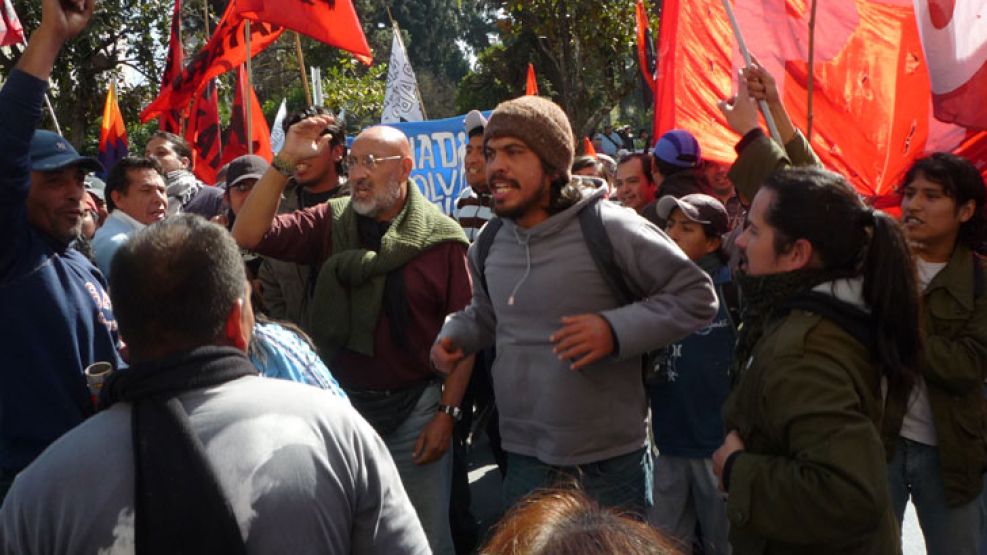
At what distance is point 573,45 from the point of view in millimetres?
24688

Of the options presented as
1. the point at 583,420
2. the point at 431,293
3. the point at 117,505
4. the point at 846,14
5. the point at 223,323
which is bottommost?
the point at 583,420

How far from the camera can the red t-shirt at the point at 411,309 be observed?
12.0 feet

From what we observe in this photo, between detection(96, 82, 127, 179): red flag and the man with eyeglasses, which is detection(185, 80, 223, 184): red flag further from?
the man with eyeglasses

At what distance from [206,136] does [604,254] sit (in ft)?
21.7

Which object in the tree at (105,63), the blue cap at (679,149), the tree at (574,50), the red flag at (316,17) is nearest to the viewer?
the blue cap at (679,149)

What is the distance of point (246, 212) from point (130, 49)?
1761 cm

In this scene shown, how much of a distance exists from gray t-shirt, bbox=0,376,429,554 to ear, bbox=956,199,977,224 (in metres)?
2.44

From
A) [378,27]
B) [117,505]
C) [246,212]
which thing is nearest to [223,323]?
[117,505]

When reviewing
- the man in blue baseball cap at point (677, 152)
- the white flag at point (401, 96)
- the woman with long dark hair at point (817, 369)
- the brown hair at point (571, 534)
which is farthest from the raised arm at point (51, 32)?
the white flag at point (401, 96)

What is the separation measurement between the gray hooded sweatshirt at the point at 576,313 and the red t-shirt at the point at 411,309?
62 centimetres

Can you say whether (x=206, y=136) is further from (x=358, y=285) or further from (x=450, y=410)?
(x=450, y=410)

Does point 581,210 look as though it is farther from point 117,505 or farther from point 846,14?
point 846,14

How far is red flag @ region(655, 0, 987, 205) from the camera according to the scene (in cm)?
430

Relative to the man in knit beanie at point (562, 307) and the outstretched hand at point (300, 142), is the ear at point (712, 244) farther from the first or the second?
the outstretched hand at point (300, 142)
